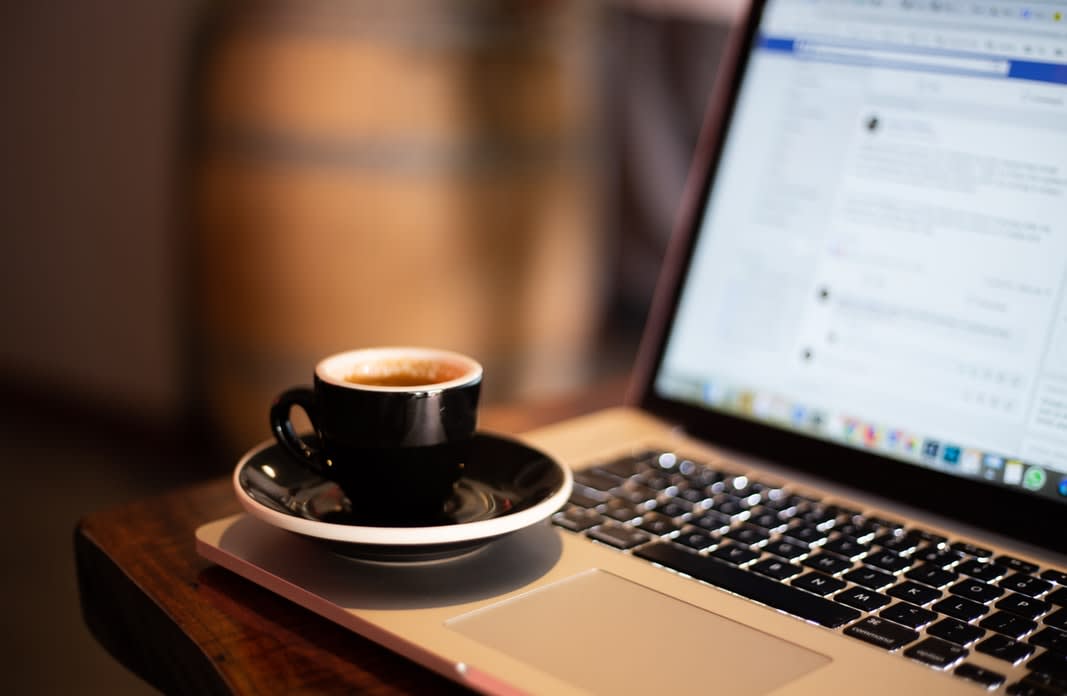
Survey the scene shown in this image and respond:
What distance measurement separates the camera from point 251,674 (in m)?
0.37

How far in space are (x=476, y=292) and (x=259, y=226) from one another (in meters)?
0.25

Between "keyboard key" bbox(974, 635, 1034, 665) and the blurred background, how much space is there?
0.87m

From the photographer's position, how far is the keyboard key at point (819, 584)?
415 millimetres

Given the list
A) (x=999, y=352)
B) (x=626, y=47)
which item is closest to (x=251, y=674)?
(x=999, y=352)

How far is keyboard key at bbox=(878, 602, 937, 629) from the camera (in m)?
0.39

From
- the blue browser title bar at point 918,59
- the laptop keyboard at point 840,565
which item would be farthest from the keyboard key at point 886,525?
the blue browser title bar at point 918,59

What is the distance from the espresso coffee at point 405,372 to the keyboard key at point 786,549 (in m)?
0.15

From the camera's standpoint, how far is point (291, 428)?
46cm

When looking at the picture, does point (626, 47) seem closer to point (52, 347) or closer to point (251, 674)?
point (52, 347)

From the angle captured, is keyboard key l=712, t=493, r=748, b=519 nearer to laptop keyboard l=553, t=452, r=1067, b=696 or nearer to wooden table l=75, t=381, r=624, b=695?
laptop keyboard l=553, t=452, r=1067, b=696

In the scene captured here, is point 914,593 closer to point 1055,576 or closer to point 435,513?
point 1055,576

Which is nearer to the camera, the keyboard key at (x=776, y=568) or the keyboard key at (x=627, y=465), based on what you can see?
the keyboard key at (x=776, y=568)

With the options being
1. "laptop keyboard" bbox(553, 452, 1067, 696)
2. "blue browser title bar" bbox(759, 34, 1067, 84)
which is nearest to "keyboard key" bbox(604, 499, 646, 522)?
"laptop keyboard" bbox(553, 452, 1067, 696)

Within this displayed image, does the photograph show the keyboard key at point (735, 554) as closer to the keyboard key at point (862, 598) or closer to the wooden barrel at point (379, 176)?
the keyboard key at point (862, 598)
